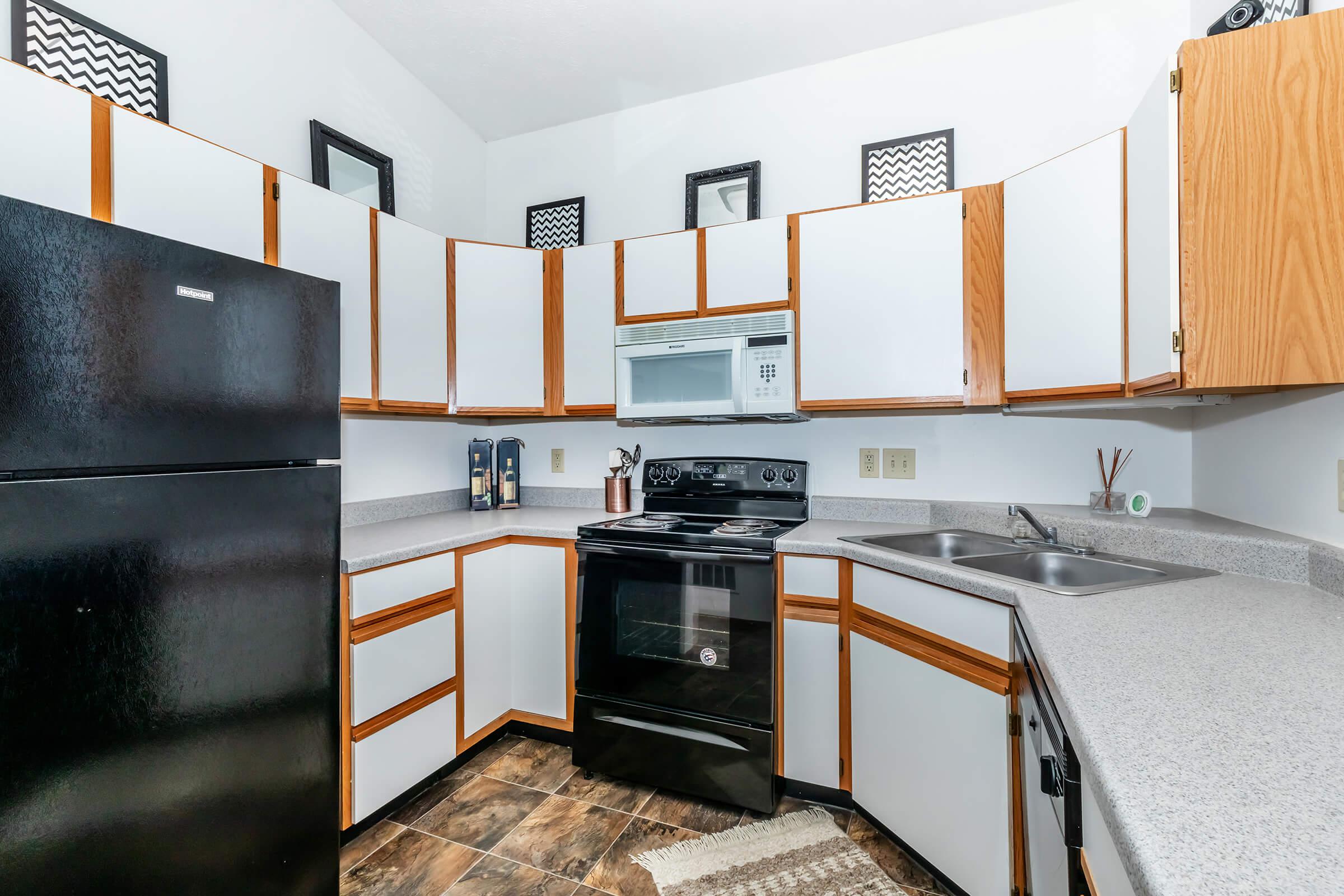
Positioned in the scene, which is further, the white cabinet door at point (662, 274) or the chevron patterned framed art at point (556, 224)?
the chevron patterned framed art at point (556, 224)

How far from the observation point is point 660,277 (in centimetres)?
237

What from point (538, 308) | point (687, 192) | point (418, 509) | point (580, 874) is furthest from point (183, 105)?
point (580, 874)

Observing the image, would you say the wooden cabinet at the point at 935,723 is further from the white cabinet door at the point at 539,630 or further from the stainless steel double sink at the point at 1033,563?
the white cabinet door at the point at 539,630

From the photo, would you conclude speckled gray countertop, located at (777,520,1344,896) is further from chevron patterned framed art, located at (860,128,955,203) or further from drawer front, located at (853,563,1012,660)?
chevron patterned framed art, located at (860,128,955,203)

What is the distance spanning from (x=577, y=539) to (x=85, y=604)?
133 cm

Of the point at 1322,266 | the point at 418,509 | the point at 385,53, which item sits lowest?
the point at 418,509

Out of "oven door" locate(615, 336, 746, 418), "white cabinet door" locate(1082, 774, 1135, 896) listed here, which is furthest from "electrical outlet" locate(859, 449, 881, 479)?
"white cabinet door" locate(1082, 774, 1135, 896)

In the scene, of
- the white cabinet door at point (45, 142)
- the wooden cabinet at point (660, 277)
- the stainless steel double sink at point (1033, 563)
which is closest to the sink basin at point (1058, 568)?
the stainless steel double sink at point (1033, 563)

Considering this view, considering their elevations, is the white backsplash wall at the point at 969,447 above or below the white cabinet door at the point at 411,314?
below

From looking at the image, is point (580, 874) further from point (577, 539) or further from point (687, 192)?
point (687, 192)

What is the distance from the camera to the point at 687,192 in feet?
8.70

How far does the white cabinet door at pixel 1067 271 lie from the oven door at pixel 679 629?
40.4 inches

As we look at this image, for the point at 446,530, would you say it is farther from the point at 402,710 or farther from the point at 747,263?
the point at 747,263

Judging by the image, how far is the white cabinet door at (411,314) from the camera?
2.11 metres
